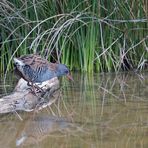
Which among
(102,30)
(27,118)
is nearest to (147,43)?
(102,30)

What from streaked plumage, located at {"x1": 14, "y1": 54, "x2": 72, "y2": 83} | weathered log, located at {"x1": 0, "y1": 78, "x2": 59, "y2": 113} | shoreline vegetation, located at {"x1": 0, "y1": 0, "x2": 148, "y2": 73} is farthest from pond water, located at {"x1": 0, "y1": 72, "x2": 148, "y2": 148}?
shoreline vegetation, located at {"x1": 0, "y1": 0, "x2": 148, "y2": 73}

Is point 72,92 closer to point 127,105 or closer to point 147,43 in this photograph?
point 127,105

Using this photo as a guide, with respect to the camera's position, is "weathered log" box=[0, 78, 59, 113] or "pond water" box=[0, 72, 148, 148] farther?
"weathered log" box=[0, 78, 59, 113]

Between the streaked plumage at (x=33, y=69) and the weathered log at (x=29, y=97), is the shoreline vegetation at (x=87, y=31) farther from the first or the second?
the streaked plumage at (x=33, y=69)

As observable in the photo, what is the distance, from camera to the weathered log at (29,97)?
4617mm

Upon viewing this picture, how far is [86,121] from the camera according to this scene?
424 centimetres

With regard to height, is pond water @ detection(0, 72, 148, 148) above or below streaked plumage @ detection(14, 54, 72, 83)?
below

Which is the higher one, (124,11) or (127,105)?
(124,11)

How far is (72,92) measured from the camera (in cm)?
579

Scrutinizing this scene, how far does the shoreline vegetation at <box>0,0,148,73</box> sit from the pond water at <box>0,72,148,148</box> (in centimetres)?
135

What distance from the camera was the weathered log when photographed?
15.1ft

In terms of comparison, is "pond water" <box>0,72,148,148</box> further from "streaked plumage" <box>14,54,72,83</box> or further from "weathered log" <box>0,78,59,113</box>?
"streaked plumage" <box>14,54,72,83</box>

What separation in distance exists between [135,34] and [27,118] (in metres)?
3.61

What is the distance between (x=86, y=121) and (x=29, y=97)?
3.05 feet
